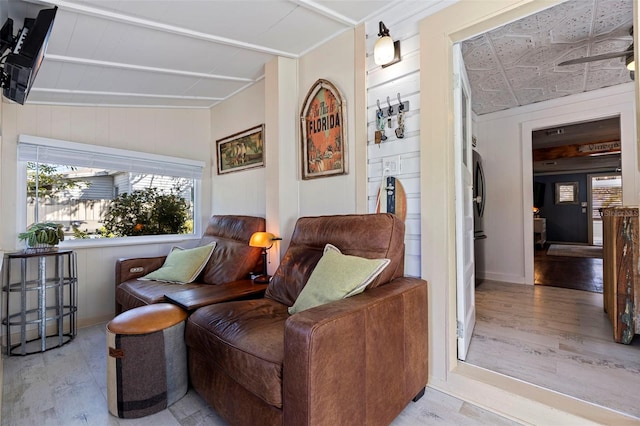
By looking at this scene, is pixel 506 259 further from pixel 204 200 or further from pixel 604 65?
pixel 204 200

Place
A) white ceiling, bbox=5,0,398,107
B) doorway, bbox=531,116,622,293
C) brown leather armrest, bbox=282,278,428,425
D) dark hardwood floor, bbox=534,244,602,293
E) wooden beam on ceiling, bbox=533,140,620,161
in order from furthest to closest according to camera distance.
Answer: doorway, bbox=531,116,622,293 < wooden beam on ceiling, bbox=533,140,620,161 < dark hardwood floor, bbox=534,244,602,293 < white ceiling, bbox=5,0,398,107 < brown leather armrest, bbox=282,278,428,425

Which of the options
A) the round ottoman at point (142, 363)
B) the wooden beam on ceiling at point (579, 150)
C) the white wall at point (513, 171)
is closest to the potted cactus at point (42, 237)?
the round ottoman at point (142, 363)

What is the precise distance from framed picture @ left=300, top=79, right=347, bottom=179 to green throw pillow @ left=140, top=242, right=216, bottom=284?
3.84 ft

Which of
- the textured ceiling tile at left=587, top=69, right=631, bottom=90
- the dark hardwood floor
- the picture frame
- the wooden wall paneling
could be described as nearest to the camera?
the wooden wall paneling

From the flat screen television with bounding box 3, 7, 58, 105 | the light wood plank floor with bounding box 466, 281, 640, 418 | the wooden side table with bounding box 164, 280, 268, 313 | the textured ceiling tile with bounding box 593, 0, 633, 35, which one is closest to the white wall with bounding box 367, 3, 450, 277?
the light wood plank floor with bounding box 466, 281, 640, 418

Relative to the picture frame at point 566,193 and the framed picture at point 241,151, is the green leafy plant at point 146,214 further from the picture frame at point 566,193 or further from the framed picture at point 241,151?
the picture frame at point 566,193

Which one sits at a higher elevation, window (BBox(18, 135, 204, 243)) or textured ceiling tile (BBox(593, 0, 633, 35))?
textured ceiling tile (BBox(593, 0, 633, 35))

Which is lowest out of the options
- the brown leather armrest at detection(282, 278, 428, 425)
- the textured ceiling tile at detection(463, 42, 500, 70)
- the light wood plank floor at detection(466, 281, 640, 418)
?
the light wood plank floor at detection(466, 281, 640, 418)

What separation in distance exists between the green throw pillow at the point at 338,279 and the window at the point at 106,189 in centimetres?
255

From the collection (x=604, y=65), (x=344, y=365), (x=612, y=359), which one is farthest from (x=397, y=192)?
(x=604, y=65)

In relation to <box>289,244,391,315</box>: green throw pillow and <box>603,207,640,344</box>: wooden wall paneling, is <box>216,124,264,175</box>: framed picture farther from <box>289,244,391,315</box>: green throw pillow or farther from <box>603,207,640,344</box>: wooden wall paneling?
<box>603,207,640,344</box>: wooden wall paneling

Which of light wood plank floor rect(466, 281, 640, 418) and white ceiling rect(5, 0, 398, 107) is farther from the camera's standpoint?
white ceiling rect(5, 0, 398, 107)

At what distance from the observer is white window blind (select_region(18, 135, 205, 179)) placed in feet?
8.82

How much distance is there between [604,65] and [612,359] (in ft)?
8.61
